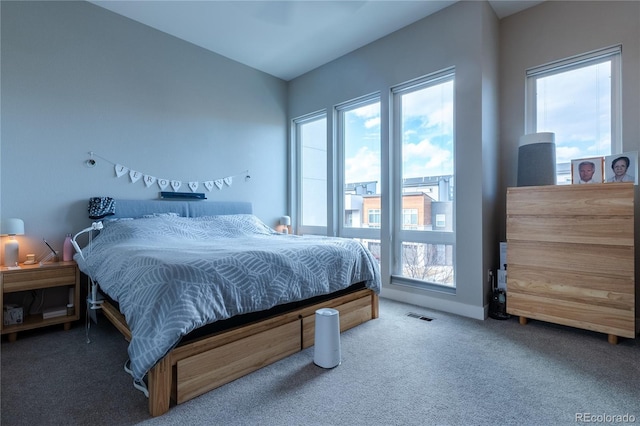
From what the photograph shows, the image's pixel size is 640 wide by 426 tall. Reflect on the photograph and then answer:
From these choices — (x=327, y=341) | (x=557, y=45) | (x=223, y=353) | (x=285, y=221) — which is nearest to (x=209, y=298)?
(x=223, y=353)

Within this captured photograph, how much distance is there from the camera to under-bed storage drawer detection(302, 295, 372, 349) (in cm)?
222

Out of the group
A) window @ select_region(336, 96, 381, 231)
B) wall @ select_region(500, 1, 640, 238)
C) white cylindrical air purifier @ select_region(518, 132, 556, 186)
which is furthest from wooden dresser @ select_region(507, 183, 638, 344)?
window @ select_region(336, 96, 381, 231)

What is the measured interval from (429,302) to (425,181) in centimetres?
126

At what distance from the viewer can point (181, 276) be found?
159cm

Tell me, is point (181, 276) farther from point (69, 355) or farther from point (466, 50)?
point (466, 50)

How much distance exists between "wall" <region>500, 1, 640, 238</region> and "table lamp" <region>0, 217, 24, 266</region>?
4.29 meters

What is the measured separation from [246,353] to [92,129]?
2.65 m

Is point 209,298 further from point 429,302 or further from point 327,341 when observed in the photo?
point 429,302

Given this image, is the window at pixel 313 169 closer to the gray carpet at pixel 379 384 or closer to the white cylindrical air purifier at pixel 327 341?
the gray carpet at pixel 379 384

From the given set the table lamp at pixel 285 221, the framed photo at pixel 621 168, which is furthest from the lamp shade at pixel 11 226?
the framed photo at pixel 621 168

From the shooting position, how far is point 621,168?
93.3 inches

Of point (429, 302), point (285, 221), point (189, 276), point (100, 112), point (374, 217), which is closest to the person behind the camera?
point (189, 276)

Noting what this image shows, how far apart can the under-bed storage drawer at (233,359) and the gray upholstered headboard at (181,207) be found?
207cm

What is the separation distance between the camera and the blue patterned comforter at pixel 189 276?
1.50 metres
